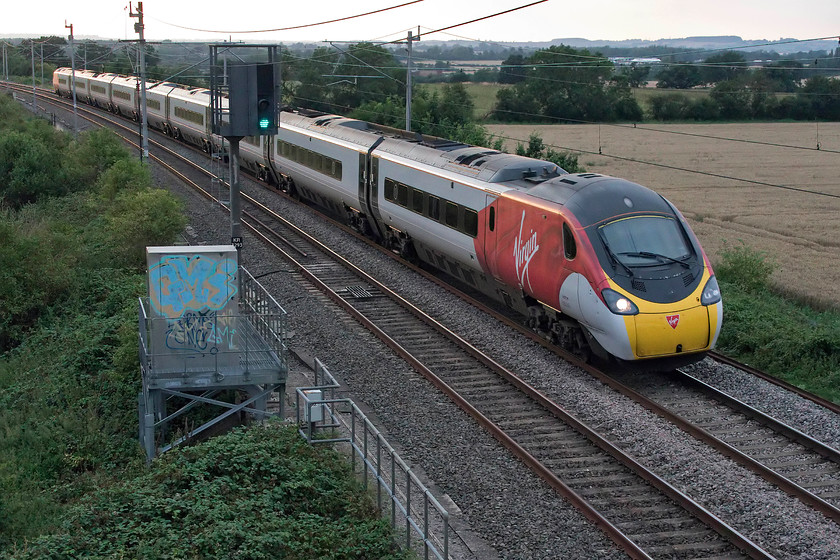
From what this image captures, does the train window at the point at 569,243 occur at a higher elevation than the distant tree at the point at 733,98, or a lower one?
lower

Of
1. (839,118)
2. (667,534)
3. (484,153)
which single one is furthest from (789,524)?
(839,118)

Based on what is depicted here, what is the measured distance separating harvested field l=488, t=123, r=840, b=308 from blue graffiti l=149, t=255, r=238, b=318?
15.5 metres

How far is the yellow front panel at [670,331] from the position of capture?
45.1ft

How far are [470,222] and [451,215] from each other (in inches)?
39.2

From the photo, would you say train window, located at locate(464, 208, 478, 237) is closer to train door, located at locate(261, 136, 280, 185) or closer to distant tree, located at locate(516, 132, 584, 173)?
train door, located at locate(261, 136, 280, 185)

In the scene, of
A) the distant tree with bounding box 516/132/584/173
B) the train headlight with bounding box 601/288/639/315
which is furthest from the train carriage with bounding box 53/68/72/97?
the train headlight with bounding box 601/288/639/315

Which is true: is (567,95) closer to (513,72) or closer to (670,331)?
(513,72)

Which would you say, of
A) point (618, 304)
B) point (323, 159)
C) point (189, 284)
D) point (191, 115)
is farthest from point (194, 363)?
point (191, 115)

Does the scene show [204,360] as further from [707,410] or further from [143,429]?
[707,410]

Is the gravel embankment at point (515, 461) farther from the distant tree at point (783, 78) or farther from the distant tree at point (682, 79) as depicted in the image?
the distant tree at point (682, 79)

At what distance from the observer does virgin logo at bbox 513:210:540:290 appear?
624 inches

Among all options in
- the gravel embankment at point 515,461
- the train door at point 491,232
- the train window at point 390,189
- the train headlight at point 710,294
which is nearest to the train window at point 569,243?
the gravel embankment at point 515,461

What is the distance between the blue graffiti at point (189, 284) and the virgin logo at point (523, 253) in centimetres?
532

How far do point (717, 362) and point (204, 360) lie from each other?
29.1 feet
